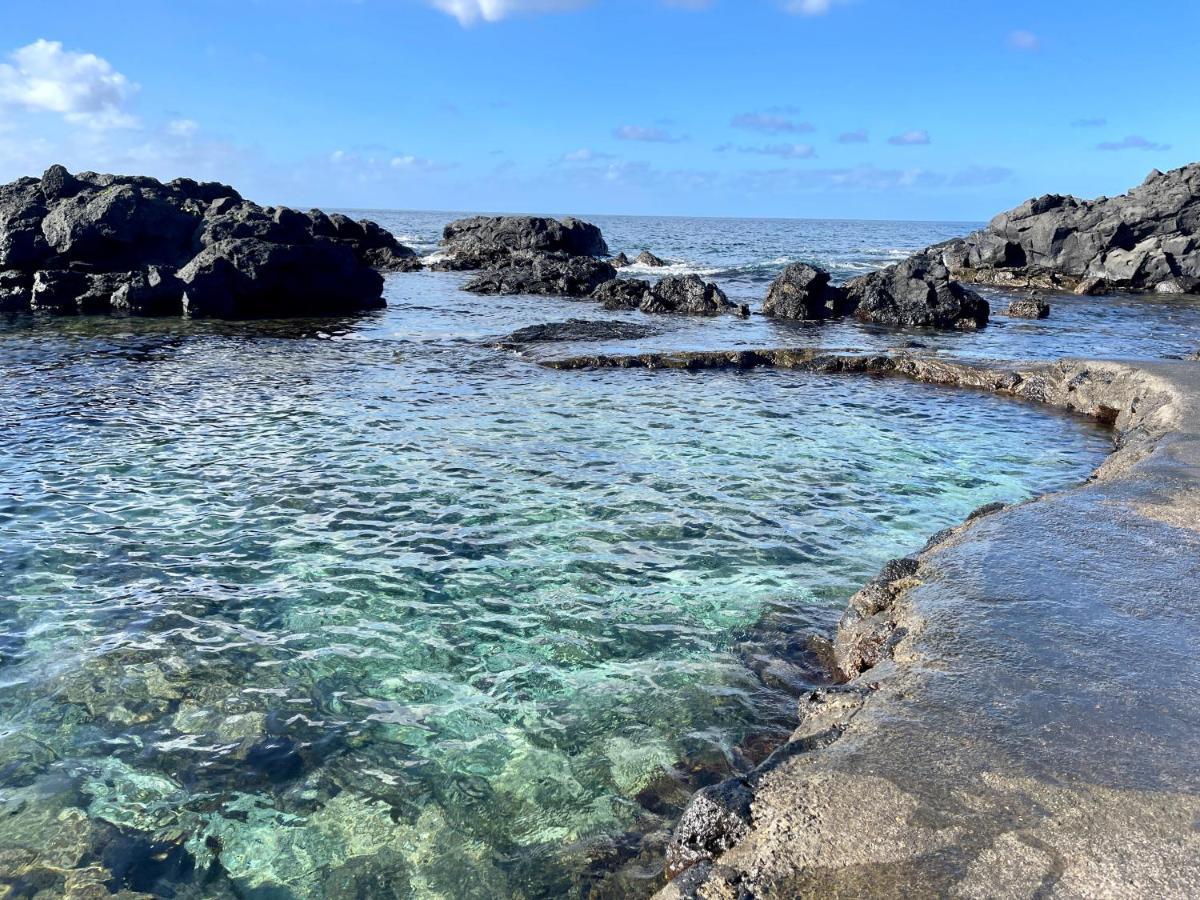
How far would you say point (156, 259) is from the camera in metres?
35.9

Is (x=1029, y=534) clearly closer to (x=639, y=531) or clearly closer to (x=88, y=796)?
(x=639, y=531)

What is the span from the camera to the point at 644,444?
14875 millimetres

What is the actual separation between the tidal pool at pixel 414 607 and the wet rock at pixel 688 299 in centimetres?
1658

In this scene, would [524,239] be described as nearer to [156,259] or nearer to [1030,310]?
[156,259]

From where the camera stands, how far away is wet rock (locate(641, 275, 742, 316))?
3450cm

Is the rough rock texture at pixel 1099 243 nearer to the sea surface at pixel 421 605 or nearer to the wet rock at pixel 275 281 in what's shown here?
the sea surface at pixel 421 605

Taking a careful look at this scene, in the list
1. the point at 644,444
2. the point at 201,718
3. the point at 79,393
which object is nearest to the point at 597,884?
the point at 201,718

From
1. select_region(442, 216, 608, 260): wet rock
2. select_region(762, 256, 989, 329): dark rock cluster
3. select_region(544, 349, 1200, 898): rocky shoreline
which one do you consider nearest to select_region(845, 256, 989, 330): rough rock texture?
select_region(762, 256, 989, 329): dark rock cluster

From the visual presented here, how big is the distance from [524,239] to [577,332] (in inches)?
1321

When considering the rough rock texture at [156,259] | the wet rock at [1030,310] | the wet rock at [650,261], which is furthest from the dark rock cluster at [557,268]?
the wet rock at [1030,310]

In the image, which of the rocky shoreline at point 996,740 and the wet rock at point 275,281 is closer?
the rocky shoreline at point 996,740

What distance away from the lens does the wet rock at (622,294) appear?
36.4 metres

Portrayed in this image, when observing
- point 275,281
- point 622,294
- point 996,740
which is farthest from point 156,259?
point 996,740

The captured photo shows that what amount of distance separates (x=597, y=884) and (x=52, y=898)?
3.26m
